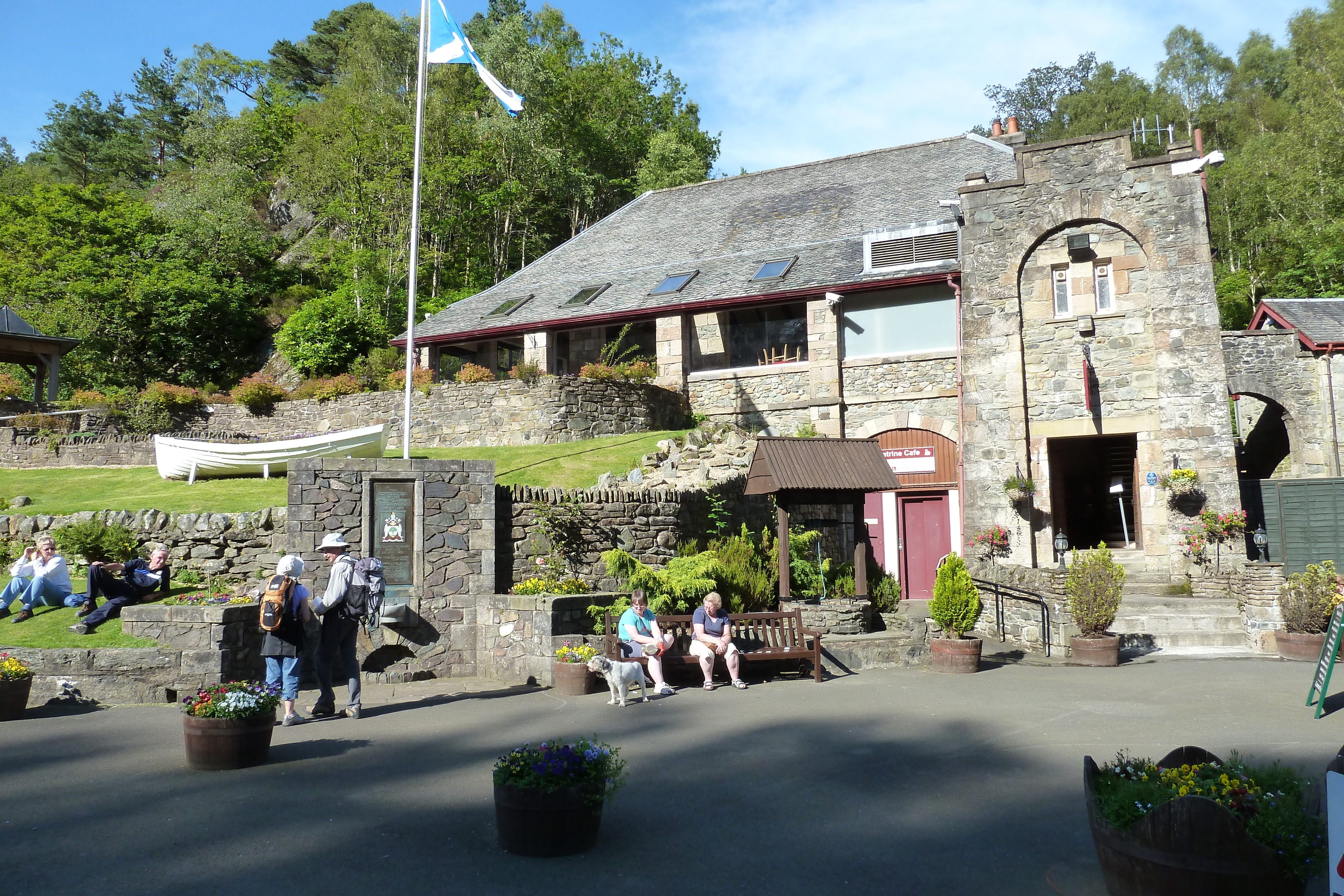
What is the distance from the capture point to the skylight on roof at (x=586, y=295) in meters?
26.0

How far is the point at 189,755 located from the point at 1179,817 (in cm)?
664

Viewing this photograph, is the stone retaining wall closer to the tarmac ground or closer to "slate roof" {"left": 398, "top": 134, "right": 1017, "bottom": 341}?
the tarmac ground

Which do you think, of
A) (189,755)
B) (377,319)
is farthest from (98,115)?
(189,755)

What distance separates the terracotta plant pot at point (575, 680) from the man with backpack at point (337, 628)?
7.77ft

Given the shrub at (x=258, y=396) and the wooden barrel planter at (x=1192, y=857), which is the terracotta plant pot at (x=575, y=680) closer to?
the wooden barrel planter at (x=1192, y=857)

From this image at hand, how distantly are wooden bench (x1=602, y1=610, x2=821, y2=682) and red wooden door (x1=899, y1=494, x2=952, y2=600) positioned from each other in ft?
31.9

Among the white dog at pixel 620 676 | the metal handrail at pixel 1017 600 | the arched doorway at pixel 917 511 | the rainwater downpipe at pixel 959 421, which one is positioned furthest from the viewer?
the arched doorway at pixel 917 511

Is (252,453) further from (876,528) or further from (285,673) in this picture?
(876,528)

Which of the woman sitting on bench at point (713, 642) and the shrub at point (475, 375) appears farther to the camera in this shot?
the shrub at point (475, 375)

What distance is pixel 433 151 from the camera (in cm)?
3638

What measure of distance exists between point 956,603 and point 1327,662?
432 cm

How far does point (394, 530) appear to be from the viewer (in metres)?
12.2

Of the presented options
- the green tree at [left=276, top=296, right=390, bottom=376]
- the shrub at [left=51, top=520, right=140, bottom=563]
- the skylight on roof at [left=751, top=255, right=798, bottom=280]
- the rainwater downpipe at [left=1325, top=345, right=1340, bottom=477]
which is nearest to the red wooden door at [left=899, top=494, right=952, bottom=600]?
→ the skylight on roof at [left=751, top=255, right=798, bottom=280]

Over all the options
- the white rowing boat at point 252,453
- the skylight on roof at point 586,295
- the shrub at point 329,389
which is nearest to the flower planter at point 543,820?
the white rowing boat at point 252,453
